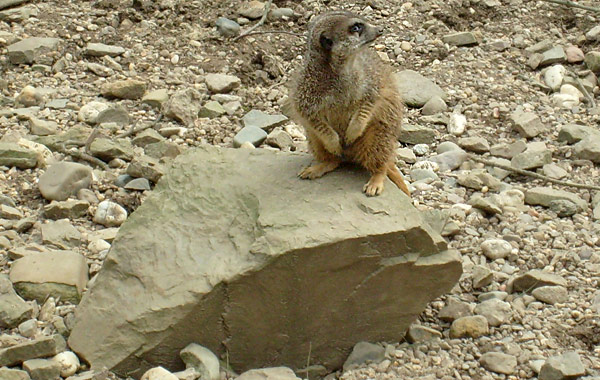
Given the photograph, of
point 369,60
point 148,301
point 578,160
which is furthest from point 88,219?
point 578,160

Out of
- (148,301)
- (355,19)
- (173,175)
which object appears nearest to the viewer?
(148,301)

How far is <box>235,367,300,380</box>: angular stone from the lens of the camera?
3734 mm

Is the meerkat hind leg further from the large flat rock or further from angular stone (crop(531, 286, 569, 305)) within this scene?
angular stone (crop(531, 286, 569, 305))

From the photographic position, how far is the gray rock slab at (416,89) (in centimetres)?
652

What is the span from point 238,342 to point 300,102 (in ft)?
4.26

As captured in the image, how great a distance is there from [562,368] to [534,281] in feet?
2.53

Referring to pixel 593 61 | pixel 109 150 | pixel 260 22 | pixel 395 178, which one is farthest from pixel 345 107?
pixel 593 61

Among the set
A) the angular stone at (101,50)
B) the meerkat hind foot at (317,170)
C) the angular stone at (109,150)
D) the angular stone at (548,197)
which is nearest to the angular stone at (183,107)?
the angular stone at (109,150)

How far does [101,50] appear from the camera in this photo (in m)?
6.86

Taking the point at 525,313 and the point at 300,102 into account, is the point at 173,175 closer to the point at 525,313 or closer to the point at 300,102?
the point at 300,102

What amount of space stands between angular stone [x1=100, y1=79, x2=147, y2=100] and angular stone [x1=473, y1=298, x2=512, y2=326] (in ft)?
10.7

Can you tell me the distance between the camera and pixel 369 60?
4.49m

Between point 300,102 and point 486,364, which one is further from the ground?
point 300,102

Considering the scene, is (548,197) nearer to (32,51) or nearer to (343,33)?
(343,33)
